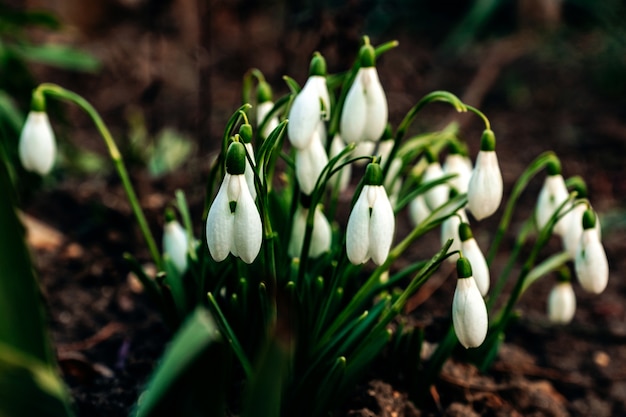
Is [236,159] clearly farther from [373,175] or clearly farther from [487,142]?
[487,142]

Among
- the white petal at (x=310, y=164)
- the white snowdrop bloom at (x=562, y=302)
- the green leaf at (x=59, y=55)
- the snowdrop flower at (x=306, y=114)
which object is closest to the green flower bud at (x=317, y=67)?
the snowdrop flower at (x=306, y=114)

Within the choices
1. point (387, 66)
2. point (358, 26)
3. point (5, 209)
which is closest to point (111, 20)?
point (387, 66)

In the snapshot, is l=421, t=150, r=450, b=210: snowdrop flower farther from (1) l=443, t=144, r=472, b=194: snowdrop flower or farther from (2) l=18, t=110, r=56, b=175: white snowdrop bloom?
(2) l=18, t=110, r=56, b=175: white snowdrop bloom

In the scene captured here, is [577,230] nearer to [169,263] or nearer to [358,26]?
[169,263]

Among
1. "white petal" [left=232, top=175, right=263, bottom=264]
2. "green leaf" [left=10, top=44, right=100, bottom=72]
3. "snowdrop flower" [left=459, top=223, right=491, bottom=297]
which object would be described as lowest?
"snowdrop flower" [left=459, top=223, right=491, bottom=297]

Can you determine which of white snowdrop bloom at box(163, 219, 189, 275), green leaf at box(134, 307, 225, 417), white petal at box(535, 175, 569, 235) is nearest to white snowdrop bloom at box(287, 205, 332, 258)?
white snowdrop bloom at box(163, 219, 189, 275)
